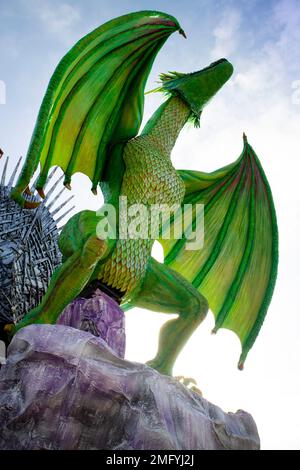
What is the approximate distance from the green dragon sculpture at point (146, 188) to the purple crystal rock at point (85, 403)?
586mm

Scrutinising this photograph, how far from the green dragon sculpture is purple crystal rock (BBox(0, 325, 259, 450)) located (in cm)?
59

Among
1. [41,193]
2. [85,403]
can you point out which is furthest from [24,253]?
[85,403]

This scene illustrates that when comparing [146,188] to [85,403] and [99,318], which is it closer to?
[99,318]

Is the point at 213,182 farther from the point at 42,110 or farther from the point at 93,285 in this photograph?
the point at 42,110

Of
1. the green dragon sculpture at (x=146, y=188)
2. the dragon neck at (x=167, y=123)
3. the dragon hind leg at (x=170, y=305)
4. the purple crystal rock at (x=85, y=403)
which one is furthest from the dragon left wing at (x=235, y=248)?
the purple crystal rock at (x=85, y=403)

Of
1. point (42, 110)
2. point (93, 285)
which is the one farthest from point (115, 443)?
point (42, 110)

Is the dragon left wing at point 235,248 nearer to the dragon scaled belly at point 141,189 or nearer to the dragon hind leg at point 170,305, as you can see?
the dragon scaled belly at point 141,189

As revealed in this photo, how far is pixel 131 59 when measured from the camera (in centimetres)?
383

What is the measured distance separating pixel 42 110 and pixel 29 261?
6.57 ft

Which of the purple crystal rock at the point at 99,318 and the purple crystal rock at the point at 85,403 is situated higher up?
the purple crystal rock at the point at 99,318

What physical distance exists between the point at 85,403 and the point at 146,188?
5.14 ft

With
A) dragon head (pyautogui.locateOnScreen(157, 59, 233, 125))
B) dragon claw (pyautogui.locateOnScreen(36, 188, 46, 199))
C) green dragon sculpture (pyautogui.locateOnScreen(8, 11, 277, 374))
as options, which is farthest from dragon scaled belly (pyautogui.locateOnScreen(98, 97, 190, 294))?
dragon claw (pyautogui.locateOnScreen(36, 188, 46, 199))

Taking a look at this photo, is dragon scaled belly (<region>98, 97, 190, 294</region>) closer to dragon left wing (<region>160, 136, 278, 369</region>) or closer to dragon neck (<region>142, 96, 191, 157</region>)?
dragon neck (<region>142, 96, 191, 157</region>)

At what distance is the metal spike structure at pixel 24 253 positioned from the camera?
4.59 metres
